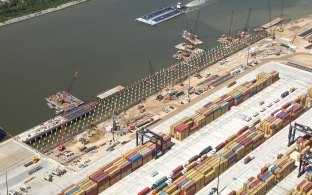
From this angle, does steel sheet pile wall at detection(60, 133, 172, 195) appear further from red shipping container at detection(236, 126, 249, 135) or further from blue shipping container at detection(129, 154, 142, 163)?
red shipping container at detection(236, 126, 249, 135)

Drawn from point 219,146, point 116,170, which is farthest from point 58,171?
point 219,146

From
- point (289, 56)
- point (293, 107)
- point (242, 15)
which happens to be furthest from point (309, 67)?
point (242, 15)

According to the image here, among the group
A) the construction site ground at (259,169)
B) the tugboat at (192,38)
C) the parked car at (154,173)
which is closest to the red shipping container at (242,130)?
the construction site ground at (259,169)

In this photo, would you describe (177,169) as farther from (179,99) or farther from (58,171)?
(179,99)

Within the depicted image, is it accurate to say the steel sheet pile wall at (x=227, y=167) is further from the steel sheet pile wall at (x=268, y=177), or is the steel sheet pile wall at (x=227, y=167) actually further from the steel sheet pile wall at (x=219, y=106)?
the steel sheet pile wall at (x=219, y=106)

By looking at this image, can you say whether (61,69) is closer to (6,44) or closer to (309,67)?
(6,44)

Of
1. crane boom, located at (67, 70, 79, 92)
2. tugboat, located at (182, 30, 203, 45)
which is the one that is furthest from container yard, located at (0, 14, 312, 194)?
tugboat, located at (182, 30, 203, 45)

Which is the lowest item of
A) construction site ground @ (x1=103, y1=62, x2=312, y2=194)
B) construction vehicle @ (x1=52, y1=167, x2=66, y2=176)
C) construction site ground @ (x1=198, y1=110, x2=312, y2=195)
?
construction site ground @ (x1=198, y1=110, x2=312, y2=195)
